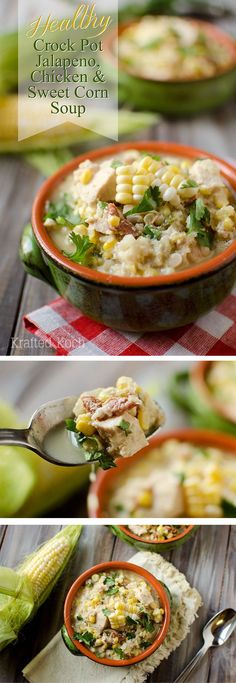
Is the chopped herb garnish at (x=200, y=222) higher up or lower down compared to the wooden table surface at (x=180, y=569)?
higher up

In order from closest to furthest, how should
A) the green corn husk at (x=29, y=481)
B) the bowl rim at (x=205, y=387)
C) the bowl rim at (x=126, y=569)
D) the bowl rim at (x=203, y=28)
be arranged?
the bowl rim at (x=126, y=569)
the green corn husk at (x=29, y=481)
the bowl rim at (x=205, y=387)
the bowl rim at (x=203, y=28)

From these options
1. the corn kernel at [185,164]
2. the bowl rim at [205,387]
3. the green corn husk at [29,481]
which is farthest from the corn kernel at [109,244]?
the bowl rim at [205,387]

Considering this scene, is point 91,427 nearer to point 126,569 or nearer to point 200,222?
point 126,569

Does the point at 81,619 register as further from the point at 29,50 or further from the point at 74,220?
the point at 29,50

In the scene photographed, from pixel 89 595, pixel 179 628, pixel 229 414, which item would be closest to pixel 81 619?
pixel 89 595

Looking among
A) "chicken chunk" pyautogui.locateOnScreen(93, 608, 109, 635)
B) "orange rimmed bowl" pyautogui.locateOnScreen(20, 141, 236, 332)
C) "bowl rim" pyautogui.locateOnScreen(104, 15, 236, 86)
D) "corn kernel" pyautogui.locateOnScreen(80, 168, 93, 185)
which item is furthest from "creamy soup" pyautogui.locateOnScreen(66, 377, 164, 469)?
"bowl rim" pyautogui.locateOnScreen(104, 15, 236, 86)

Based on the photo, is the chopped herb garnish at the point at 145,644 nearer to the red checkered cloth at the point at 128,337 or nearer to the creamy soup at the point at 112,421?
the creamy soup at the point at 112,421
